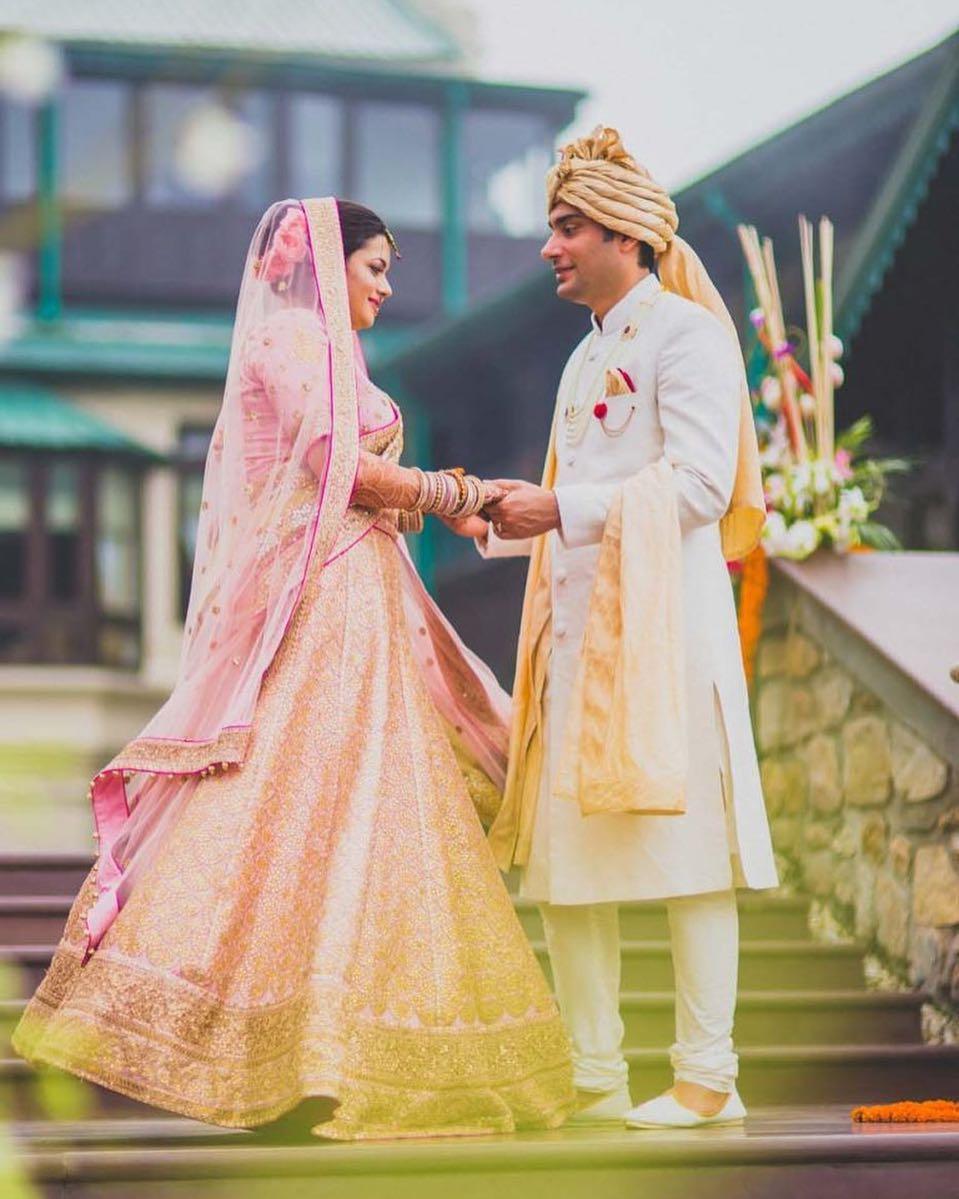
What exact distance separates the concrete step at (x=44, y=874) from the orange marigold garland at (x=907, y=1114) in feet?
8.47

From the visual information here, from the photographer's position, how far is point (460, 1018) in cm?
356

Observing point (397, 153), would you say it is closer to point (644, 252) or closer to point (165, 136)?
point (165, 136)

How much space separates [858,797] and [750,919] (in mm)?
460

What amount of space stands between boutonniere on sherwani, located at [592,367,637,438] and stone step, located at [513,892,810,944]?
183 centimetres

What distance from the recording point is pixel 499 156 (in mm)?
20578

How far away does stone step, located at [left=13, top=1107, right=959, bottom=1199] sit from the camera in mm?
3195

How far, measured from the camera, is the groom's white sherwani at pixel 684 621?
377cm

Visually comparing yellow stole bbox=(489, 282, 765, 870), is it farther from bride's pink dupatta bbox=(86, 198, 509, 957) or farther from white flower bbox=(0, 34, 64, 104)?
white flower bbox=(0, 34, 64, 104)

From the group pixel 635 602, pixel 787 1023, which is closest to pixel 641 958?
pixel 787 1023

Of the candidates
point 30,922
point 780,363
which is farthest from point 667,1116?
point 780,363

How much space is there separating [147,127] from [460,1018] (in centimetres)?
1735

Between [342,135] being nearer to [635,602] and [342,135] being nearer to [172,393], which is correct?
[172,393]

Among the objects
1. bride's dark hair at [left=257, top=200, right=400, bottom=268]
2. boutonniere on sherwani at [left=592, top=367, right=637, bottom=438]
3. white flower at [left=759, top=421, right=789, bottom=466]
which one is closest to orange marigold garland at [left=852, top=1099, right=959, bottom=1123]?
boutonniere on sherwani at [left=592, top=367, right=637, bottom=438]

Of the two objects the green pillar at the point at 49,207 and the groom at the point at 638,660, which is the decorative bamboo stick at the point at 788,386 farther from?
the green pillar at the point at 49,207
